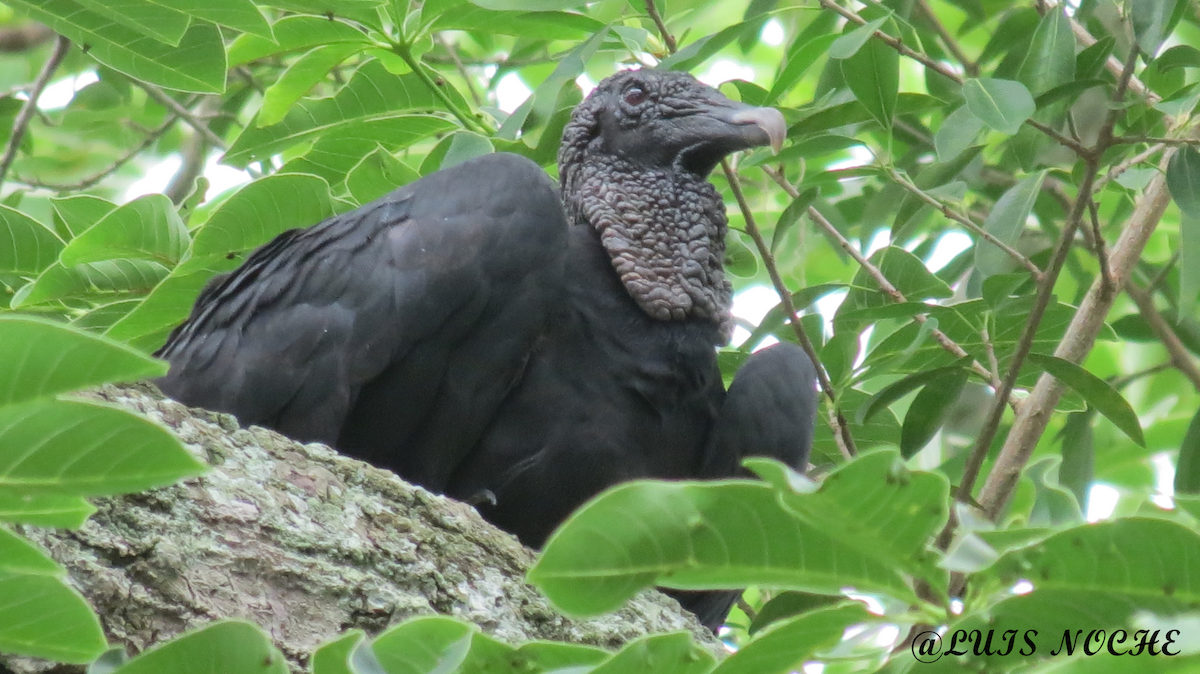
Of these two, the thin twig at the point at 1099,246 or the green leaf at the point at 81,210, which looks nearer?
the thin twig at the point at 1099,246

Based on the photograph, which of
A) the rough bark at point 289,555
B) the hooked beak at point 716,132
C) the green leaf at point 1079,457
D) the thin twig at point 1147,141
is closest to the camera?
the rough bark at point 289,555

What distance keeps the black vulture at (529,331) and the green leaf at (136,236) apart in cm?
18

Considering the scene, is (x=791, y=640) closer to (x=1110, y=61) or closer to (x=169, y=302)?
(x=169, y=302)

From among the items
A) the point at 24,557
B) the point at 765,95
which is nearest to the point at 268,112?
the point at 765,95

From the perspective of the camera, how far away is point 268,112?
351 centimetres

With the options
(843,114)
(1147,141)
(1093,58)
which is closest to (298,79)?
(843,114)

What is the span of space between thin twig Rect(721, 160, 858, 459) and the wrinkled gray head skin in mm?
151

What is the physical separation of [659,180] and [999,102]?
1.27 metres

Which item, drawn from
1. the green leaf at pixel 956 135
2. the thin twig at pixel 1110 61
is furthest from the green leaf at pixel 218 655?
the thin twig at pixel 1110 61

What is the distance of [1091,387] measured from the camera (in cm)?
315

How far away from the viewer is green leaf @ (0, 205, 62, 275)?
125 inches

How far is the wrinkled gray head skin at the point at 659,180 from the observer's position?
3654 millimetres

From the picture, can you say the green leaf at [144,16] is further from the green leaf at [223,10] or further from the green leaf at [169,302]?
the green leaf at [169,302]

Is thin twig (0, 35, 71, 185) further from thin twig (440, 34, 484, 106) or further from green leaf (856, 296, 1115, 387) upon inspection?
green leaf (856, 296, 1115, 387)
